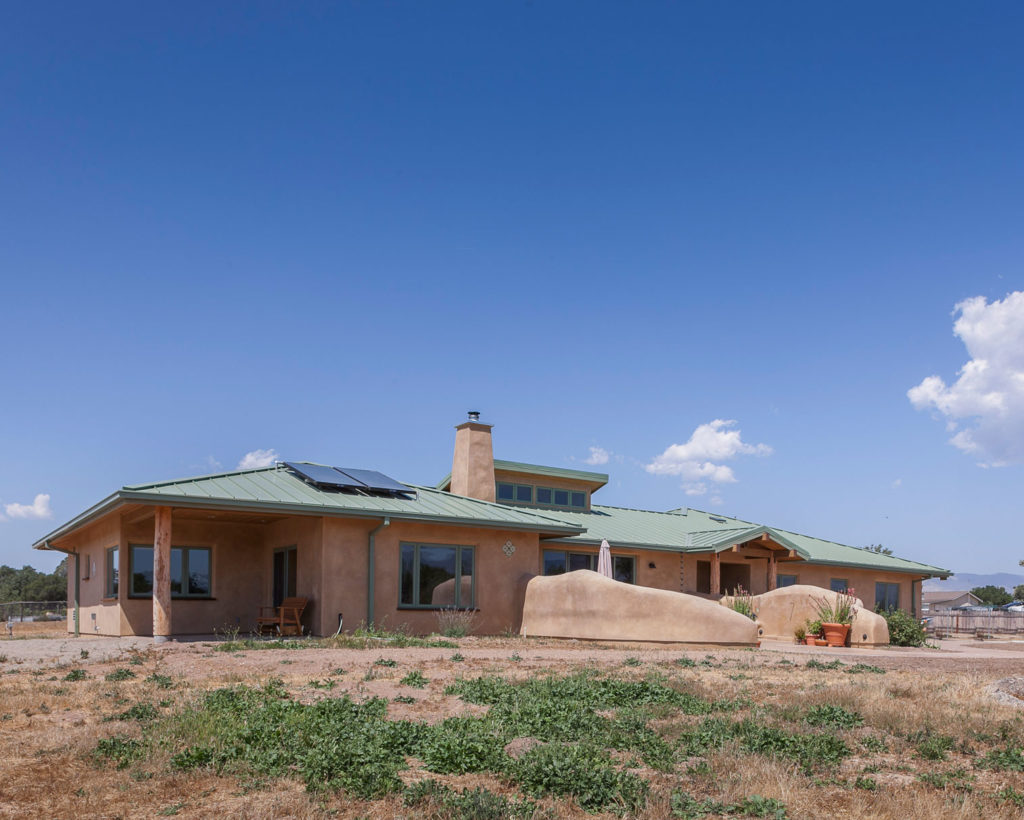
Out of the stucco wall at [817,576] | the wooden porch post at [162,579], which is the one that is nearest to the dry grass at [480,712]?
the wooden porch post at [162,579]

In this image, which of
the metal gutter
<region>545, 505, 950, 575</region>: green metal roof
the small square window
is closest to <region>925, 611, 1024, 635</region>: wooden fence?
<region>545, 505, 950, 575</region>: green metal roof

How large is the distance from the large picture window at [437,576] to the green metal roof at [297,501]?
1.03 m

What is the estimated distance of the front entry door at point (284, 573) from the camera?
834 inches

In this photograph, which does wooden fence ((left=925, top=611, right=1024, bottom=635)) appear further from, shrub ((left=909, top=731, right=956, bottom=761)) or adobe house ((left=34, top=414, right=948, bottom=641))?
shrub ((left=909, top=731, right=956, bottom=761))

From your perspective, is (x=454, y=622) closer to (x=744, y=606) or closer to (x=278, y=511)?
(x=278, y=511)

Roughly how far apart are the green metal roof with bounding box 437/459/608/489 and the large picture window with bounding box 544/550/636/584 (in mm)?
3389

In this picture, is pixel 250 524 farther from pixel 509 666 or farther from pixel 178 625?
pixel 509 666

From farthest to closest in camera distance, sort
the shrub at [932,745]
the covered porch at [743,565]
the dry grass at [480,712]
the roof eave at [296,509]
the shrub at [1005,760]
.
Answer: the covered porch at [743,565], the roof eave at [296,509], the shrub at [932,745], the shrub at [1005,760], the dry grass at [480,712]

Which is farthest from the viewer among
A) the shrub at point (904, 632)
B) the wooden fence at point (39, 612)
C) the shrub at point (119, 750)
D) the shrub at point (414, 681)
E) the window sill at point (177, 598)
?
the wooden fence at point (39, 612)

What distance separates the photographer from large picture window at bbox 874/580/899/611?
111 feet

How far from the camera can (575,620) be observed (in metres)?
20.8

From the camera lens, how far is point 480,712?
29.8 feet

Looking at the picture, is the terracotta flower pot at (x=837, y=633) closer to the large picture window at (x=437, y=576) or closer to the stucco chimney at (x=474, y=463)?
the large picture window at (x=437, y=576)

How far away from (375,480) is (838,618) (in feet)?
38.5
